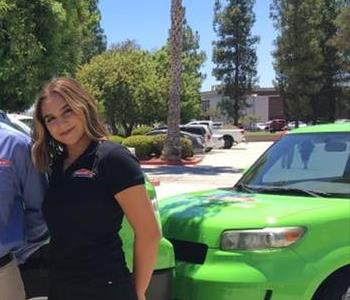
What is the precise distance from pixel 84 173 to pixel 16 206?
15.7 inches

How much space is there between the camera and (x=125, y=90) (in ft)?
130

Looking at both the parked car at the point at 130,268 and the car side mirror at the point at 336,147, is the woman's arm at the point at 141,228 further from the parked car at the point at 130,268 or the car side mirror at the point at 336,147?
the car side mirror at the point at 336,147

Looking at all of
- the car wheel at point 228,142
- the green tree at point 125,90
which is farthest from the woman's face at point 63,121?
the car wheel at point 228,142

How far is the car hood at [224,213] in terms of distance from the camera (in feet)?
14.5

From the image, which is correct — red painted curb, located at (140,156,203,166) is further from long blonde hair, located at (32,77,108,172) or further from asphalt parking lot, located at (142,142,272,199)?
long blonde hair, located at (32,77,108,172)

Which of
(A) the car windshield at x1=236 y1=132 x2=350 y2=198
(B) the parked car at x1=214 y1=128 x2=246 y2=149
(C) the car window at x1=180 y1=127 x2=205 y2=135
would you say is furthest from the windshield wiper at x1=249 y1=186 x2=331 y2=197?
(B) the parked car at x1=214 y1=128 x2=246 y2=149

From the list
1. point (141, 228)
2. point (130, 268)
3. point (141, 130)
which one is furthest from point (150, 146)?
point (141, 228)

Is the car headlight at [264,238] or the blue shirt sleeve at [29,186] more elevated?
the blue shirt sleeve at [29,186]

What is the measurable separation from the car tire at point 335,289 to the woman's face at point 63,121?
2125mm

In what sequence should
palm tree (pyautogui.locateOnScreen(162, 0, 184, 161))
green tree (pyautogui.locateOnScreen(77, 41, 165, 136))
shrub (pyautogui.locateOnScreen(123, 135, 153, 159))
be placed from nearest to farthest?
palm tree (pyautogui.locateOnScreen(162, 0, 184, 161)), shrub (pyautogui.locateOnScreen(123, 135, 153, 159)), green tree (pyautogui.locateOnScreen(77, 41, 165, 136))

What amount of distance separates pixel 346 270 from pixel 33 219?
2207 mm

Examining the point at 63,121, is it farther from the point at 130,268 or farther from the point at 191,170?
the point at 191,170

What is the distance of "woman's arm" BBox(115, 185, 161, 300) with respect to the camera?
110 inches

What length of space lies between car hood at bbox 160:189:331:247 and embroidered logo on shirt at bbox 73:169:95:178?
1.74 m
